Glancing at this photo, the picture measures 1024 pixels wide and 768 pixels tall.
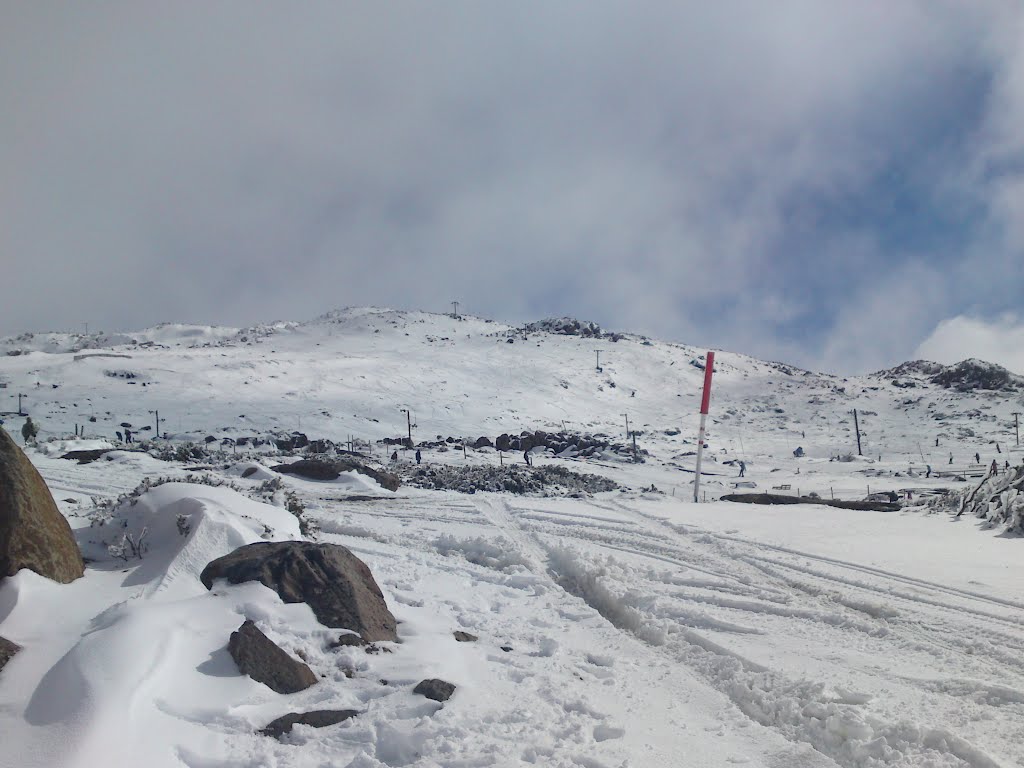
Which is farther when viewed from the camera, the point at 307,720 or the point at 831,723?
the point at 831,723

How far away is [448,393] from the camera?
77.7 m

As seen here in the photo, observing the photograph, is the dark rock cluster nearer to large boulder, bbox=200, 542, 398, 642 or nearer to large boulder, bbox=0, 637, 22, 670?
large boulder, bbox=200, 542, 398, 642

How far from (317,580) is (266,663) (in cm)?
133

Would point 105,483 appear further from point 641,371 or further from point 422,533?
point 641,371

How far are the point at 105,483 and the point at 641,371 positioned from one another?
86.8 meters

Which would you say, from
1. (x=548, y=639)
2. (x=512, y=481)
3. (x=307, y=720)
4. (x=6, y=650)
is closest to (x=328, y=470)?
(x=512, y=481)

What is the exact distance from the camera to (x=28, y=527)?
666cm

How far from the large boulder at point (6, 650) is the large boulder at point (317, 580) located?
189cm

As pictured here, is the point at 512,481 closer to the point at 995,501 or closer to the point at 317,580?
the point at 995,501

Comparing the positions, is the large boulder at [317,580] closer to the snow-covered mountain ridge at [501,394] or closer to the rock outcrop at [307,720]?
the rock outcrop at [307,720]

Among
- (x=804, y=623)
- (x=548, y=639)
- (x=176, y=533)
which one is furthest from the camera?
(x=176, y=533)

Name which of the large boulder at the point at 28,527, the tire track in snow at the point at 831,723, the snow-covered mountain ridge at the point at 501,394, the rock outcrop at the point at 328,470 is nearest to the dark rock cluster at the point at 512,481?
the rock outcrop at the point at 328,470

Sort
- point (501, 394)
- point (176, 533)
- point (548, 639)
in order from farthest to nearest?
point (501, 394) < point (176, 533) < point (548, 639)

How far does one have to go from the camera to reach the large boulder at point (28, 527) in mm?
6465
